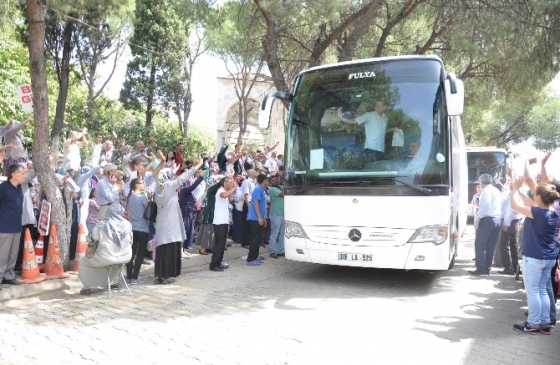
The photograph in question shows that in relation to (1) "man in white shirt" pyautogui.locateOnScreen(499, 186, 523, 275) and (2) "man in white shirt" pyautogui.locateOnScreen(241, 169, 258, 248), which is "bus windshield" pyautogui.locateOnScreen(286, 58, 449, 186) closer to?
(1) "man in white shirt" pyautogui.locateOnScreen(499, 186, 523, 275)

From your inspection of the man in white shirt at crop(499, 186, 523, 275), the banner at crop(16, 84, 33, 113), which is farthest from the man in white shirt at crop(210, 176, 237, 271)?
the man in white shirt at crop(499, 186, 523, 275)

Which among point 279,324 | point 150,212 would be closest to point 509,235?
point 279,324

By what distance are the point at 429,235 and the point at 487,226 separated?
105 inches

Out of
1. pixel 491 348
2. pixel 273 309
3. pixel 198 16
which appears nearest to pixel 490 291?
pixel 491 348

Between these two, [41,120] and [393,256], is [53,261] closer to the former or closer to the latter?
[41,120]

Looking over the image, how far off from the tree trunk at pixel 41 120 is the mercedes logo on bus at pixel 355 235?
4596mm

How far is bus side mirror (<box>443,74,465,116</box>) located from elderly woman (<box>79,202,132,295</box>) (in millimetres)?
4957

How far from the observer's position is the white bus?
7.13 meters

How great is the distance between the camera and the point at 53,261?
25.2 ft

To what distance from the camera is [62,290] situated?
7297mm

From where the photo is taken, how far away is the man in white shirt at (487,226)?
9148mm

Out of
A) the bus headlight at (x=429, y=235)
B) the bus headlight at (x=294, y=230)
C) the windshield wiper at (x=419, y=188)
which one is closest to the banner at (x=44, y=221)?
the bus headlight at (x=294, y=230)

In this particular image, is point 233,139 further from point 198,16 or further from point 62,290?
point 62,290

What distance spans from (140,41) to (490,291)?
22.8 m
